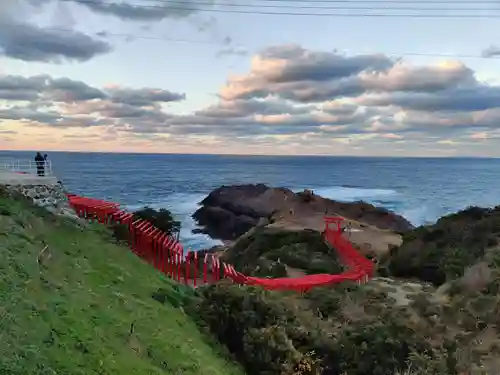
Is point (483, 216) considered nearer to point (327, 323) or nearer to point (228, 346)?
point (327, 323)

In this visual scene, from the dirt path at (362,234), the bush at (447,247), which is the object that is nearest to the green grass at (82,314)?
the bush at (447,247)

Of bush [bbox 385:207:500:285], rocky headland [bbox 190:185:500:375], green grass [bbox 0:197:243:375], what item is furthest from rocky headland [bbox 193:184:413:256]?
green grass [bbox 0:197:243:375]

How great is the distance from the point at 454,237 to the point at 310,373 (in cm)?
1764

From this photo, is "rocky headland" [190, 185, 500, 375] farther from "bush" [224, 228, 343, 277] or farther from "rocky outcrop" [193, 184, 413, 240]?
"rocky outcrop" [193, 184, 413, 240]

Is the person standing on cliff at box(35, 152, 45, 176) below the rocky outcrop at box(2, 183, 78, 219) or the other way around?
the other way around

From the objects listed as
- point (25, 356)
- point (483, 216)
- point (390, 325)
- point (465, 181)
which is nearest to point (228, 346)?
point (390, 325)

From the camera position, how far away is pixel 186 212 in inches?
2790

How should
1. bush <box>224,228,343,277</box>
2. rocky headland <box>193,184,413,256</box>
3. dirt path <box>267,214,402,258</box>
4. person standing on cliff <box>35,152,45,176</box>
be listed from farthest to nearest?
rocky headland <box>193,184,413,256</box> → dirt path <box>267,214,402,258</box> → bush <box>224,228,343,277</box> → person standing on cliff <box>35,152,45,176</box>

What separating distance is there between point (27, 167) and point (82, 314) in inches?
472

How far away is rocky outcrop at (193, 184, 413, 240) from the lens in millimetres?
50969

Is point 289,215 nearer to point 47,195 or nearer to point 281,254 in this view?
point 281,254

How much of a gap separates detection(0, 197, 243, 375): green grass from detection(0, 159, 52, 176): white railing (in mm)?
3552

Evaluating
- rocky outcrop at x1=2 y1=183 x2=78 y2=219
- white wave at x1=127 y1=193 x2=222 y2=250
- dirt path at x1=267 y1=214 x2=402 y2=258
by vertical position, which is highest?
rocky outcrop at x1=2 y1=183 x2=78 y2=219

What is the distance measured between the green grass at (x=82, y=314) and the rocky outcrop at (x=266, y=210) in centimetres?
2901
